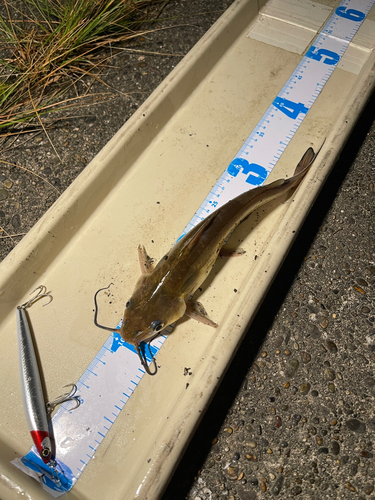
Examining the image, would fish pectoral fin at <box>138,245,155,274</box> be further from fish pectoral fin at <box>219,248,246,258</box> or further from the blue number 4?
the blue number 4

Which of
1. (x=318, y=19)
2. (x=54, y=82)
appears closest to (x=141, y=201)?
(x=54, y=82)

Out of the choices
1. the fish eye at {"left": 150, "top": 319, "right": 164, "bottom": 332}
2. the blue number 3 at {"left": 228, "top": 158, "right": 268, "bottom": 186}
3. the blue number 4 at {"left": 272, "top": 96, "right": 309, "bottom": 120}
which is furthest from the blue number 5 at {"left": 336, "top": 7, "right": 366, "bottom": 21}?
the fish eye at {"left": 150, "top": 319, "right": 164, "bottom": 332}

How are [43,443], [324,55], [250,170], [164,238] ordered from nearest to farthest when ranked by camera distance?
[43,443] < [164,238] < [250,170] < [324,55]

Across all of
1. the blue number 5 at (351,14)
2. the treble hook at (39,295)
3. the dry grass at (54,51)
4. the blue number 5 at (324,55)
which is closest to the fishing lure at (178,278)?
the treble hook at (39,295)

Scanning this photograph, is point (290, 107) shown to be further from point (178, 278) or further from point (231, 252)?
point (178, 278)

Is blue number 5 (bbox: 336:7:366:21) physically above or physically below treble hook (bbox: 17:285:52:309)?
above

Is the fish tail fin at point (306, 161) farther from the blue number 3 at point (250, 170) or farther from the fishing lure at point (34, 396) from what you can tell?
the fishing lure at point (34, 396)

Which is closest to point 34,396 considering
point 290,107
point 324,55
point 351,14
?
point 290,107
